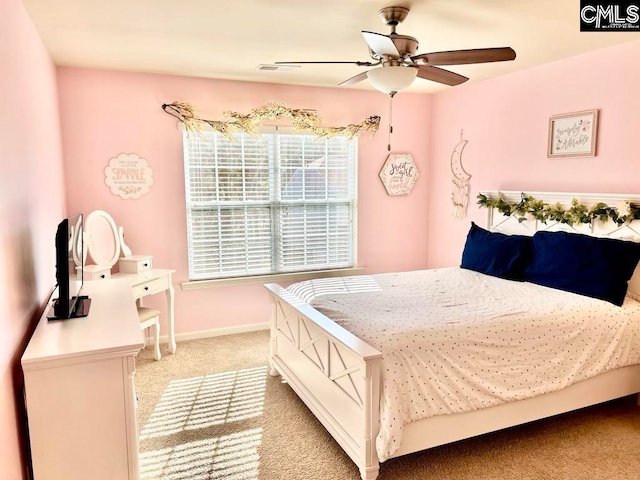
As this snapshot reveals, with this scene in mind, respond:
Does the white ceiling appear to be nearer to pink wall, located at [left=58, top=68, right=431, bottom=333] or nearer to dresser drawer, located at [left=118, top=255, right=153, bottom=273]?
pink wall, located at [left=58, top=68, right=431, bottom=333]

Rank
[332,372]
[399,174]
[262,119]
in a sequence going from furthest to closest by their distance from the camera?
1. [399,174]
2. [262,119]
3. [332,372]

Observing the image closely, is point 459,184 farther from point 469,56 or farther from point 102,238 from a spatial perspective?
point 102,238

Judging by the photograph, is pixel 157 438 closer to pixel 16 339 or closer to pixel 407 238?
pixel 16 339

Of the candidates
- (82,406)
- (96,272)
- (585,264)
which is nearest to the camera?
(82,406)

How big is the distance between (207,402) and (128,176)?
2.11 meters

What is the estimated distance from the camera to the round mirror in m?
3.58

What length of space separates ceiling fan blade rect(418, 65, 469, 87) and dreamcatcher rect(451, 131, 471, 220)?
76.7 inches

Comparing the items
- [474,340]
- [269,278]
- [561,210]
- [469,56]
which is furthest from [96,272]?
[561,210]

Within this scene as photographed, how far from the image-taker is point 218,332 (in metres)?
4.41

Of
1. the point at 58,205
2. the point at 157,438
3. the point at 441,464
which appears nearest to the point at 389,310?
the point at 441,464

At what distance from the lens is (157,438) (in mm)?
2660

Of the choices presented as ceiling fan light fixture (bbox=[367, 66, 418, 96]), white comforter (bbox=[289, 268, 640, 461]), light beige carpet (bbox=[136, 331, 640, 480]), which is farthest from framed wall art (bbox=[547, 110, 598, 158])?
light beige carpet (bbox=[136, 331, 640, 480])

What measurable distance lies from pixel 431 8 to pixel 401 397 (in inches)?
81.3

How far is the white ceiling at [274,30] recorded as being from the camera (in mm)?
2436
